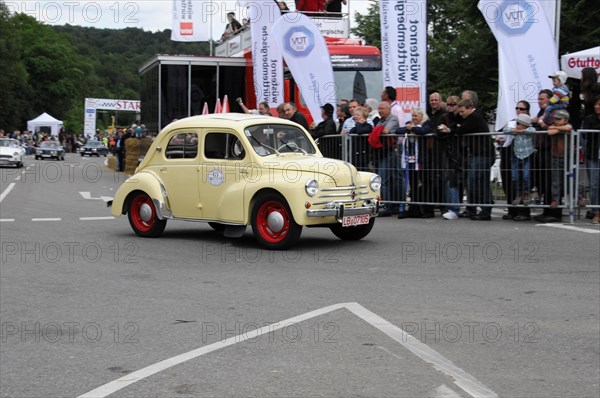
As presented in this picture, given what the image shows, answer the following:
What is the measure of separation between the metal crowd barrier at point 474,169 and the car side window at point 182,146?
173 inches

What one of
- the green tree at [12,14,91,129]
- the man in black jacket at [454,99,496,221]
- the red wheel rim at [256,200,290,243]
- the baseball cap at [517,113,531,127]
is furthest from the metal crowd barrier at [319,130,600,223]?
the green tree at [12,14,91,129]

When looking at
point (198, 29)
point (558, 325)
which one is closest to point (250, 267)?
point (558, 325)

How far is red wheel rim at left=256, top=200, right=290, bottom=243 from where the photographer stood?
11.7 meters

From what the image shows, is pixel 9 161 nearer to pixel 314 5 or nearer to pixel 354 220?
pixel 314 5

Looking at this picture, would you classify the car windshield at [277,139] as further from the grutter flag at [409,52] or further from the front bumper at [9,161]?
the front bumper at [9,161]

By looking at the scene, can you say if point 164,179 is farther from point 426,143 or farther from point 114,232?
point 426,143

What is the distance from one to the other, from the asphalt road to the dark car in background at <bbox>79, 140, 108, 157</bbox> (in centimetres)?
6706

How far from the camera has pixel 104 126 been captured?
172 m

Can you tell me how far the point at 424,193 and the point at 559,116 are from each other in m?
2.76

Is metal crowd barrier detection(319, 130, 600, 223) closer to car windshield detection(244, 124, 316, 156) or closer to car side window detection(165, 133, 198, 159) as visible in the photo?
car windshield detection(244, 124, 316, 156)

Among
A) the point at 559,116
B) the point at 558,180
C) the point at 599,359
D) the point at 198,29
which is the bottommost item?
the point at 599,359

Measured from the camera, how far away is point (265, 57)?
21312 mm

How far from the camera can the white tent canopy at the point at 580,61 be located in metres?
16.6

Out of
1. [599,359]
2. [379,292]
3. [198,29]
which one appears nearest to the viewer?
[599,359]
